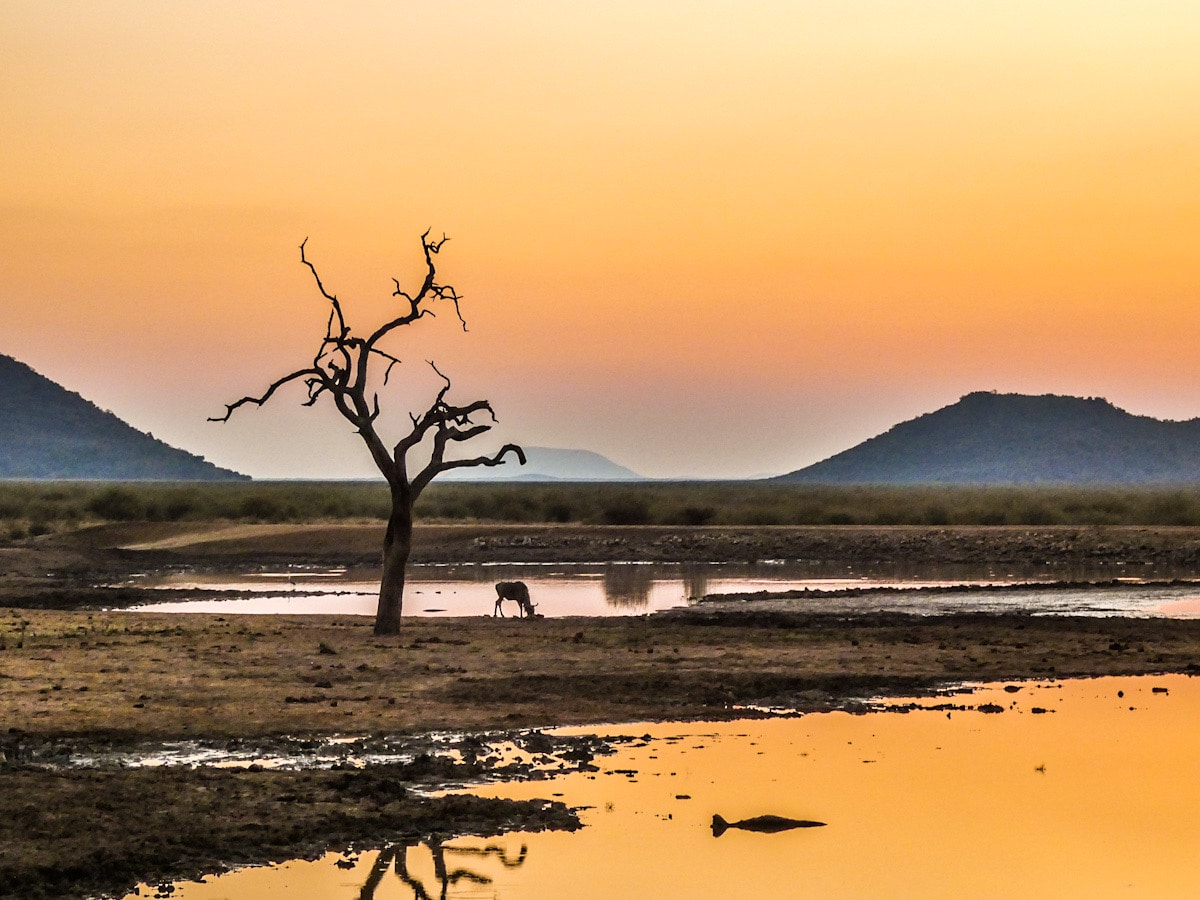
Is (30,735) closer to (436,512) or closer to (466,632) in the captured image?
(466,632)

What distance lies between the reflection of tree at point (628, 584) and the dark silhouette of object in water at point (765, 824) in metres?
25.0

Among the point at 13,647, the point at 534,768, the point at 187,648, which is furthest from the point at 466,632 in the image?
the point at 534,768

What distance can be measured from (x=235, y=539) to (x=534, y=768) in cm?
5738

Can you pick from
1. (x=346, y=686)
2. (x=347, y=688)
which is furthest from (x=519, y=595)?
(x=347, y=688)

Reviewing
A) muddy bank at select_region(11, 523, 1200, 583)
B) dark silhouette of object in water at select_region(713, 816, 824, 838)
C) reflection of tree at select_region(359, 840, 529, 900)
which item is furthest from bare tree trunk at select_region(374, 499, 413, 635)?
muddy bank at select_region(11, 523, 1200, 583)

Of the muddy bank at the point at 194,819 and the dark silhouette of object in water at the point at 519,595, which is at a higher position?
the dark silhouette of object in water at the point at 519,595

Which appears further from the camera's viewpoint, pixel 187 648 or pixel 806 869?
pixel 187 648

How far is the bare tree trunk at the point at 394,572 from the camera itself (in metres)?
28.5

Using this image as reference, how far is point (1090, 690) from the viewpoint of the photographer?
2181 centimetres

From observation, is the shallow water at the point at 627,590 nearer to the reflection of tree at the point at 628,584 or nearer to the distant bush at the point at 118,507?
the reflection of tree at the point at 628,584

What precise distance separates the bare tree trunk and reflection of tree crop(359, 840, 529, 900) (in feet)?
52.5

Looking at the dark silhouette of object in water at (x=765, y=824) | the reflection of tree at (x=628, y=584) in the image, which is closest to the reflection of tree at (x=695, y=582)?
the reflection of tree at (x=628, y=584)

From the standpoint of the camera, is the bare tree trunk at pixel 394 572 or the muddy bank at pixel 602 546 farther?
the muddy bank at pixel 602 546

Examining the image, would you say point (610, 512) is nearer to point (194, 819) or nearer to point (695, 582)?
point (695, 582)
